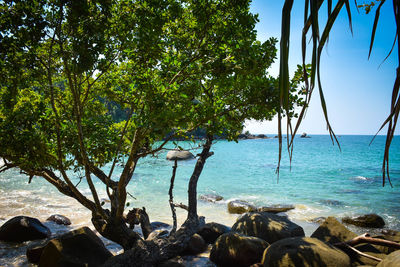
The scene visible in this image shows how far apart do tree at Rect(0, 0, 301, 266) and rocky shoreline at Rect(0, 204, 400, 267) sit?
23.2 inches

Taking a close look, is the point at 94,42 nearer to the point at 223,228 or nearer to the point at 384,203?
the point at 223,228

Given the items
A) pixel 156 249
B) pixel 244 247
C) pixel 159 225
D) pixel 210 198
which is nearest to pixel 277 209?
pixel 210 198

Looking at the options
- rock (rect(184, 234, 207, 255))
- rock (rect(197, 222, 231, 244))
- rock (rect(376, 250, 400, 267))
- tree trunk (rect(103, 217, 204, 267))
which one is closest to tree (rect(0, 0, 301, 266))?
tree trunk (rect(103, 217, 204, 267))

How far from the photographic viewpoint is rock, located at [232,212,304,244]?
6.81m

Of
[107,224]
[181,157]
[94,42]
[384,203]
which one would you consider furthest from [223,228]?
[181,157]

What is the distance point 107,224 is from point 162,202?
7.89 metres

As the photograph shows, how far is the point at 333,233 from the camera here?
6348 millimetres

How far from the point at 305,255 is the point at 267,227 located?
8.61 feet

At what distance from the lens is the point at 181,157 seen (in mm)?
34094

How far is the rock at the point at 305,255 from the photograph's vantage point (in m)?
4.30

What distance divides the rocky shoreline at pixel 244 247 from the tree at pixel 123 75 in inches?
23.2

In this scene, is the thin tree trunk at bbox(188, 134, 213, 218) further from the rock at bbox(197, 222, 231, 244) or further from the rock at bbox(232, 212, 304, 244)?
the rock at bbox(232, 212, 304, 244)

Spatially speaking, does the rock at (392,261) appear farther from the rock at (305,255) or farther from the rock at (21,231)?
the rock at (21,231)

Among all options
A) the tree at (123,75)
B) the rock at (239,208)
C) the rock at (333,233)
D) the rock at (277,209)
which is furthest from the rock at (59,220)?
the rock at (333,233)
